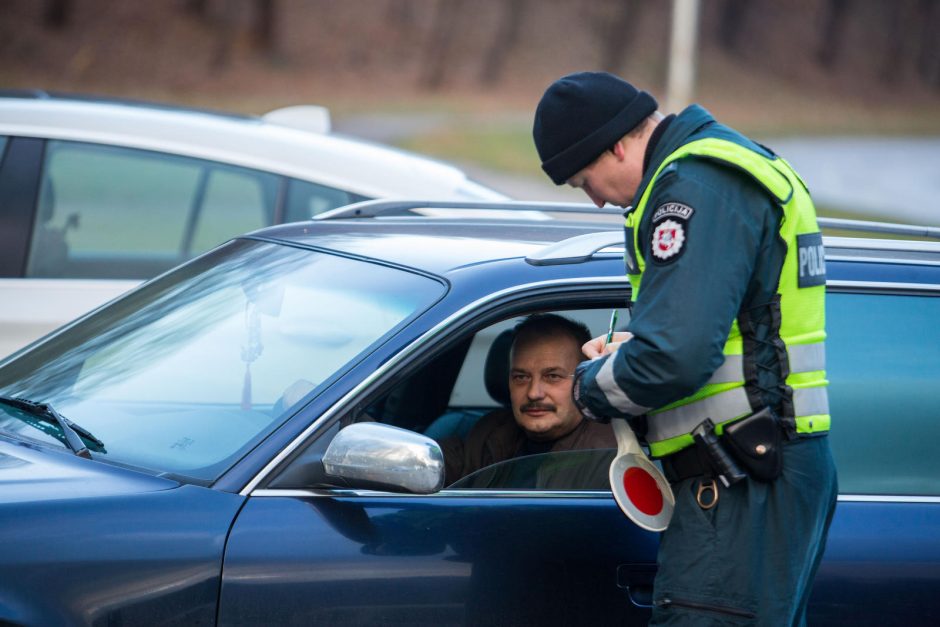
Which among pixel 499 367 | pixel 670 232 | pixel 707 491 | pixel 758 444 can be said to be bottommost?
pixel 707 491

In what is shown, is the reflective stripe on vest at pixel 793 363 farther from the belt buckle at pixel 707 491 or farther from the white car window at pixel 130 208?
the white car window at pixel 130 208

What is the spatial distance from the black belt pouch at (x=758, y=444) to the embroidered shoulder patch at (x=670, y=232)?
36 cm

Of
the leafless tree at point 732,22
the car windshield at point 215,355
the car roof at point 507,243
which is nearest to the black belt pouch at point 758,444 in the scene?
the car roof at point 507,243

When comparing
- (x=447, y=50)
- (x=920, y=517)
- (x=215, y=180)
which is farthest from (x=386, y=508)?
(x=447, y=50)

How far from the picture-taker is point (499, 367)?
12.9ft

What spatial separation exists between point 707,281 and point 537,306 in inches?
21.9

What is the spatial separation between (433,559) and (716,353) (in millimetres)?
700

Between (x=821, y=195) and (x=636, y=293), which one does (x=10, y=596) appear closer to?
(x=636, y=293)

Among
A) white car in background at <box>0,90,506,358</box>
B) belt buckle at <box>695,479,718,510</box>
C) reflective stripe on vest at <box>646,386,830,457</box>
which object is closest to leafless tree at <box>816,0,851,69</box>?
white car in background at <box>0,90,506,358</box>

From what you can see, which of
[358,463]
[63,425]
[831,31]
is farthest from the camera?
[831,31]

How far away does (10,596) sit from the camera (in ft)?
8.00

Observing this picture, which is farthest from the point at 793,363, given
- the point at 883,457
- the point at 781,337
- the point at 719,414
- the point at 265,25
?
the point at 265,25

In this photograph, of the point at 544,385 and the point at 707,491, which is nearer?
the point at 707,491

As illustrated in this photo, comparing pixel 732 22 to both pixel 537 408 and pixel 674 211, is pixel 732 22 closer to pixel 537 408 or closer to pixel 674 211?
pixel 537 408
